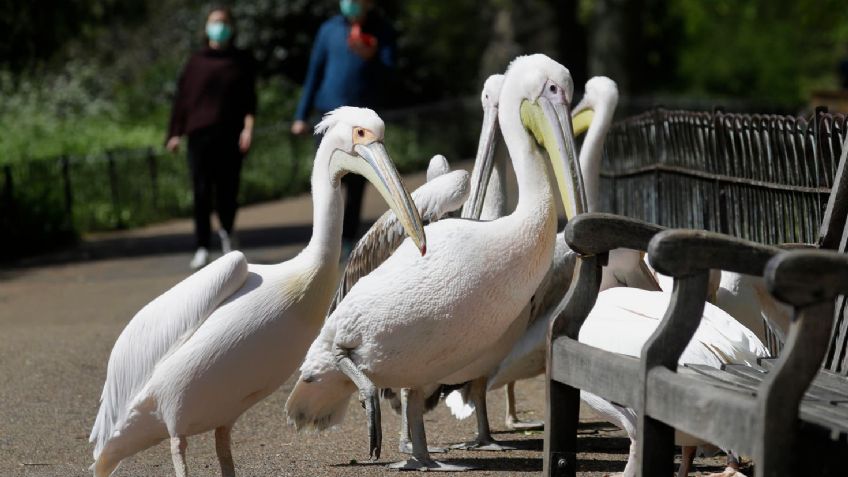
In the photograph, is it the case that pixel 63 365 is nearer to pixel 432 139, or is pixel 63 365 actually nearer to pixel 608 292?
pixel 608 292

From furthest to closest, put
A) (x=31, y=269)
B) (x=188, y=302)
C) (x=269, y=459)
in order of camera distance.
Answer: (x=31, y=269) < (x=269, y=459) < (x=188, y=302)

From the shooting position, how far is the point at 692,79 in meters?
46.8

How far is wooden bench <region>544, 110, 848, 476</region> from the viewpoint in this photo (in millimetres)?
3832

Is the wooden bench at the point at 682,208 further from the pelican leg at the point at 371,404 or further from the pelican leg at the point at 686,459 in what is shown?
the pelican leg at the point at 371,404

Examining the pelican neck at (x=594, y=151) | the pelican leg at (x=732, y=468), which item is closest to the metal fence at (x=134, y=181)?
the pelican neck at (x=594, y=151)

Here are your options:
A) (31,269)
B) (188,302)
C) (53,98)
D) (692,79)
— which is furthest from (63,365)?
(692,79)

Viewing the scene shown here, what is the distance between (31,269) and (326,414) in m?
6.95

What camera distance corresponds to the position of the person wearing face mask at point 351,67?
435 inches

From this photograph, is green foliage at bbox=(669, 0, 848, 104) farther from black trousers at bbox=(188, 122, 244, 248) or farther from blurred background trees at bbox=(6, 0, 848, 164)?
black trousers at bbox=(188, 122, 244, 248)

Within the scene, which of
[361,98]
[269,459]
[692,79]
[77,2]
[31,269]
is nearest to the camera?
[269,459]

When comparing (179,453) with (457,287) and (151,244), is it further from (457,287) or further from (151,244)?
(151,244)

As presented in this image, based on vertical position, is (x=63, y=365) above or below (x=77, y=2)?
below

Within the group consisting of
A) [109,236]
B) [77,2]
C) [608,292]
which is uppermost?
[77,2]

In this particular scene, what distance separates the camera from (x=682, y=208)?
26.6ft
